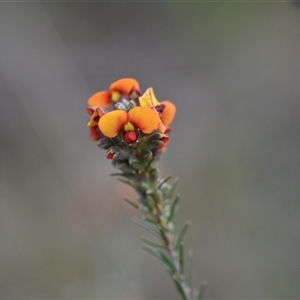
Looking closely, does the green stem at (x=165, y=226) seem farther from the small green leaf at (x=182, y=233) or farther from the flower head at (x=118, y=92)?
the flower head at (x=118, y=92)

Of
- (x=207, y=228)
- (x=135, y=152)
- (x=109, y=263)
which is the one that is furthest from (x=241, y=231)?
(x=135, y=152)

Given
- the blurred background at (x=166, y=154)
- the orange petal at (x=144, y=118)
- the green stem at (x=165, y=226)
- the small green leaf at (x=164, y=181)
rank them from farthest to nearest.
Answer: the blurred background at (x=166, y=154)
the green stem at (x=165, y=226)
the small green leaf at (x=164, y=181)
the orange petal at (x=144, y=118)

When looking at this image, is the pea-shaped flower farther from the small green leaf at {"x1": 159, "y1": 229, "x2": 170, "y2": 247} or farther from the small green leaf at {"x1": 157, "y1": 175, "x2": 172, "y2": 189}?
the small green leaf at {"x1": 159, "y1": 229, "x2": 170, "y2": 247}

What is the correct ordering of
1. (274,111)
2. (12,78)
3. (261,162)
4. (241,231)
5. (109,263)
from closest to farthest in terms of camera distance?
(109,263) < (241,231) < (261,162) < (274,111) < (12,78)

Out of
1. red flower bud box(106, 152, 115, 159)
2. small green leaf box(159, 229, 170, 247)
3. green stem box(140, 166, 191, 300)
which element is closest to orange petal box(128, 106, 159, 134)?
red flower bud box(106, 152, 115, 159)

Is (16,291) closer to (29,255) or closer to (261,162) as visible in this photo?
(29,255)

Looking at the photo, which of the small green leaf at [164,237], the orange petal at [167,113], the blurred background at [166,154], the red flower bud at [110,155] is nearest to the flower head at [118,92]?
the orange petal at [167,113]

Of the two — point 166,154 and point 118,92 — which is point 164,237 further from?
point 166,154
